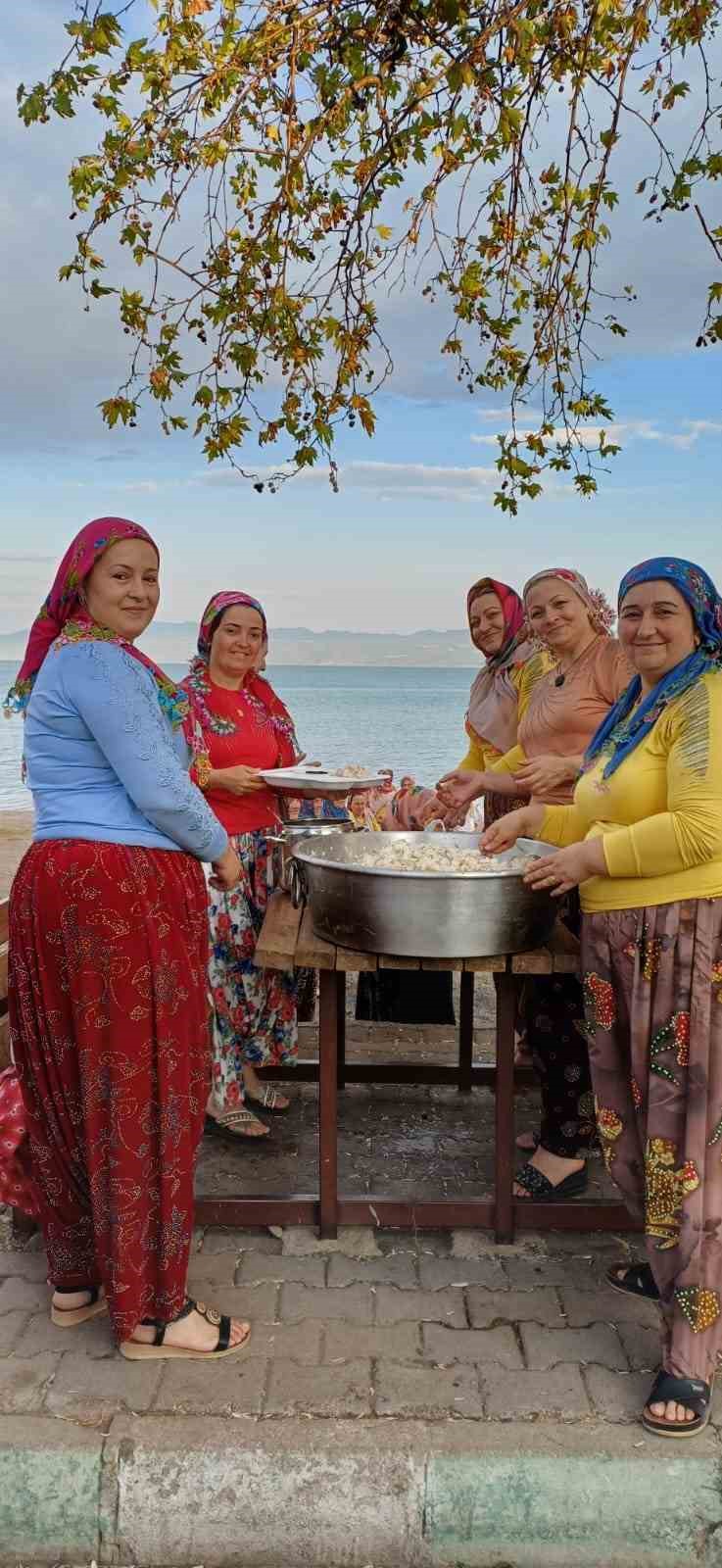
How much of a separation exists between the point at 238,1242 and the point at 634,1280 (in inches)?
46.1

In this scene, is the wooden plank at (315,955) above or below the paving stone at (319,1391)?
above

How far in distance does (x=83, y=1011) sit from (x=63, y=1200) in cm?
61

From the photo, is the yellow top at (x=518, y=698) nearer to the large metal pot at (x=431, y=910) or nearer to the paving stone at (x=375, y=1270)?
the large metal pot at (x=431, y=910)

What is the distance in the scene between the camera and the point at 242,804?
4.00 m

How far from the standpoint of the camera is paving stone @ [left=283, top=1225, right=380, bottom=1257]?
10.6 ft

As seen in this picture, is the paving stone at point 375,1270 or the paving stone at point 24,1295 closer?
the paving stone at point 24,1295

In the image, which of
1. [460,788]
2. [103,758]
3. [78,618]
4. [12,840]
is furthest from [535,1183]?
[12,840]

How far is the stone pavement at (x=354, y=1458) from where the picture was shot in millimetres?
2291

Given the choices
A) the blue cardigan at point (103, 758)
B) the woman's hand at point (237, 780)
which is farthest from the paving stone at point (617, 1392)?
the woman's hand at point (237, 780)

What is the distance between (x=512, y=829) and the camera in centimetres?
319

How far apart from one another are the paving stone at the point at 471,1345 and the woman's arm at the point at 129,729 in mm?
1466

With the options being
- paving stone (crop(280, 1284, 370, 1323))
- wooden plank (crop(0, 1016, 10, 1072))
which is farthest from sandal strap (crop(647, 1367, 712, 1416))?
wooden plank (crop(0, 1016, 10, 1072))

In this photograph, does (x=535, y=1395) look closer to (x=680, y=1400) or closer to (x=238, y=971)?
(x=680, y=1400)

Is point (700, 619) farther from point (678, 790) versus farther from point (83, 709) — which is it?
point (83, 709)
